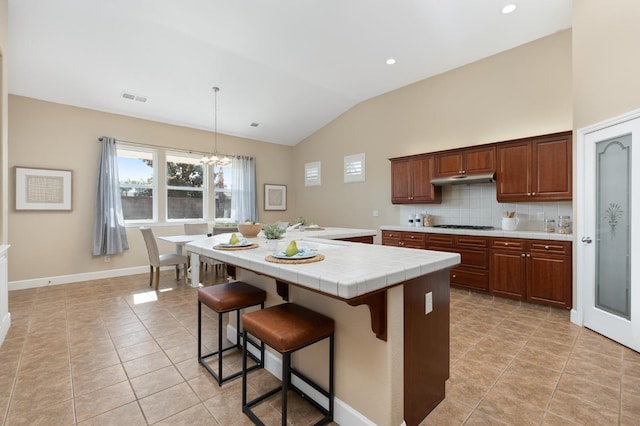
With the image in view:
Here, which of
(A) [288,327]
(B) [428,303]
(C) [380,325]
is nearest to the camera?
(C) [380,325]

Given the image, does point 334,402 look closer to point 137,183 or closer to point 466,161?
point 466,161

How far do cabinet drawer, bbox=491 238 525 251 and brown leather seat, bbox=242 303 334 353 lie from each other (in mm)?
3221

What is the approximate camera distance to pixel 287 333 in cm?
151

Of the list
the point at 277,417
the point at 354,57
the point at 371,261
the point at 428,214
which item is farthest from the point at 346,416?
the point at 354,57

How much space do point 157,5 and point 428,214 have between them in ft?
15.8

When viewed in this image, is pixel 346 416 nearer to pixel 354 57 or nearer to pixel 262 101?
pixel 354 57

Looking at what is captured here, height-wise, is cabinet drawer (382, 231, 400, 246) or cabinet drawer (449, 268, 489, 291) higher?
cabinet drawer (382, 231, 400, 246)

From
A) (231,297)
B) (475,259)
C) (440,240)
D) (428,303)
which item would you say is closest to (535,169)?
(475,259)

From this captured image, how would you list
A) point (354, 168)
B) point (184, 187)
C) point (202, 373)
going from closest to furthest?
point (202, 373) → point (184, 187) → point (354, 168)

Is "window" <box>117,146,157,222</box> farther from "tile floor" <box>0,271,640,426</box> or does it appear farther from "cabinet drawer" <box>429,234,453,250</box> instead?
"cabinet drawer" <box>429,234,453,250</box>

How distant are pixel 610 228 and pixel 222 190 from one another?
637cm

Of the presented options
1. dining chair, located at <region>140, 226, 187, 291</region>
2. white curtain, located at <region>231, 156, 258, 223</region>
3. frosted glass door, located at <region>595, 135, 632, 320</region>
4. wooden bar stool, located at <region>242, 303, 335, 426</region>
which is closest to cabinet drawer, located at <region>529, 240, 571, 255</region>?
frosted glass door, located at <region>595, 135, 632, 320</region>

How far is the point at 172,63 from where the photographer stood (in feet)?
13.8

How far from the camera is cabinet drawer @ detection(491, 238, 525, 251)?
12.3ft
